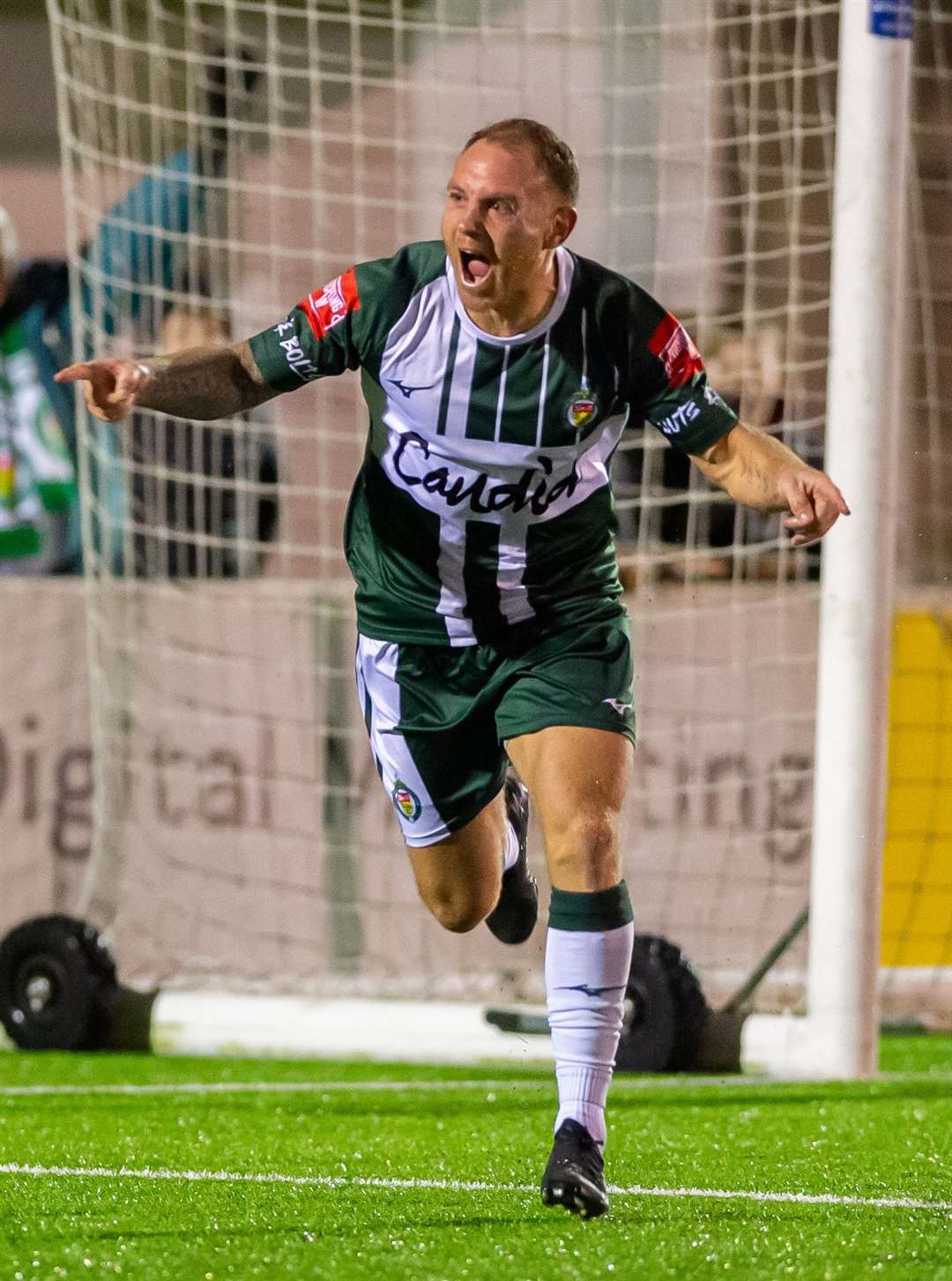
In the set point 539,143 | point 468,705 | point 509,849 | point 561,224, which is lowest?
point 509,849

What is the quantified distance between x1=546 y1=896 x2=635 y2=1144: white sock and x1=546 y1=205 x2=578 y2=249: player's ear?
50.8 inches

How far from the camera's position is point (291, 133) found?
7352mm

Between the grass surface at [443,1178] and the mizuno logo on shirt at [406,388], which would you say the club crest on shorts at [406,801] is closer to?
the grass surface at [443,1178]

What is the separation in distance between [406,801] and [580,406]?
1040 millimetres

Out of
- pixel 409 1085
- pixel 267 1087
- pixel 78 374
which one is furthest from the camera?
pixel 409 1085

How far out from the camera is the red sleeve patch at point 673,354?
4102 mm

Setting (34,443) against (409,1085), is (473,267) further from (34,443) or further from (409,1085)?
(34,443)

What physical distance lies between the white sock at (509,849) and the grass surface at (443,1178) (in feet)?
2.04

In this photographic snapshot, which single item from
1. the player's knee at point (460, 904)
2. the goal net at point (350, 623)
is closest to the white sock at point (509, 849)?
the player's knee at point (460, 904)

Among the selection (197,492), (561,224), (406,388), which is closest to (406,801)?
(406,388)

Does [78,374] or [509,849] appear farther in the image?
[509,849]

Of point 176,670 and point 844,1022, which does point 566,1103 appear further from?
point 176,670

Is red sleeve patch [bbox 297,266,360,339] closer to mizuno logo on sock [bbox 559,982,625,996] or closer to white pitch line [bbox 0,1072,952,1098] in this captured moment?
mizuno logo on sock [bbox 559,982,625,996]

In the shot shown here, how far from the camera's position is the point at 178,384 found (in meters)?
4.05
